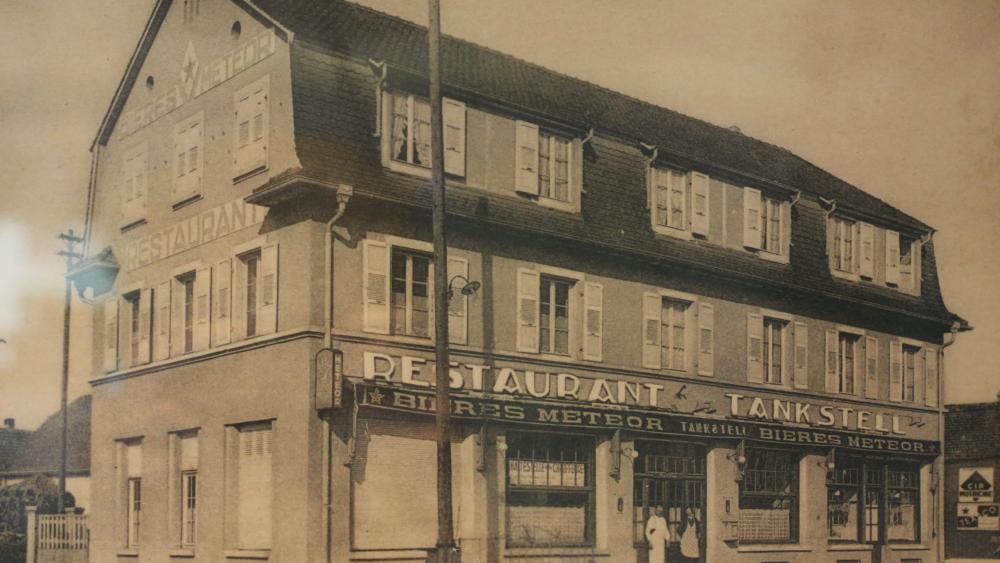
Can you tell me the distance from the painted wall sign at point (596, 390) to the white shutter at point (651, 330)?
1.69 ft

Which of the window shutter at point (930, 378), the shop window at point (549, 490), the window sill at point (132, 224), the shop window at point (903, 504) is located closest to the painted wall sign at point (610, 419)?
the shop window at point (549, 490)

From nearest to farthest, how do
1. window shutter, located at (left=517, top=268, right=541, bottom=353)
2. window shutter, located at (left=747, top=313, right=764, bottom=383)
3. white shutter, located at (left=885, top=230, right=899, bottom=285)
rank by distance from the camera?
window shutter, located at (left=517, top=268, right=541, bottom=353)
window shutter, located at (left=747, top=313, right=764, bottom=383)
white shutter, located at (left=885, top=230, right=899, bottom=285)

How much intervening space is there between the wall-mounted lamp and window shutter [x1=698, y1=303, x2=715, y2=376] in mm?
6786

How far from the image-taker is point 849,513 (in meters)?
29.8

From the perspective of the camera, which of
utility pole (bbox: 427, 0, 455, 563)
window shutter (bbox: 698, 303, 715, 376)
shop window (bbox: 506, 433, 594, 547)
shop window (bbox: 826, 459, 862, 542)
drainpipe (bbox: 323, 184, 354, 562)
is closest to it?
utility pole (bbox: 427, 0, 455, 563)

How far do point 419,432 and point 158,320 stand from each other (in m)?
6.17

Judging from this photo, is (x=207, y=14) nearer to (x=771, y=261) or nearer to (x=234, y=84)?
(x=234, y=84)

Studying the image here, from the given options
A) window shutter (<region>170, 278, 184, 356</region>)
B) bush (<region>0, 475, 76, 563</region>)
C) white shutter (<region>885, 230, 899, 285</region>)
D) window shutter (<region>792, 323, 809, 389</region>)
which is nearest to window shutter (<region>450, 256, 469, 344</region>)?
window shutter (<region>170, 278, 184, 356</region>)

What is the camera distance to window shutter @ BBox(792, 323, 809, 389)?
2855 cm

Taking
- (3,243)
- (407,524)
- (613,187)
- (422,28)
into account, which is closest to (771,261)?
(613,187)

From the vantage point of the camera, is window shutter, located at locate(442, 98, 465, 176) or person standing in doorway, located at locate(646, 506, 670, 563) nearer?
window shutter, located at locate(442, 98, 465, 176)

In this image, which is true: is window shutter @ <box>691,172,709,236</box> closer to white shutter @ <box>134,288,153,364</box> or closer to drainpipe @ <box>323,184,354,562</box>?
drainpipe @ <box>323,184,354,562</box>

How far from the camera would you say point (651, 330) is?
2523 centimetres

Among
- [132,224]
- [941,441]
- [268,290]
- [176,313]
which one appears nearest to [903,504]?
[941,441]
